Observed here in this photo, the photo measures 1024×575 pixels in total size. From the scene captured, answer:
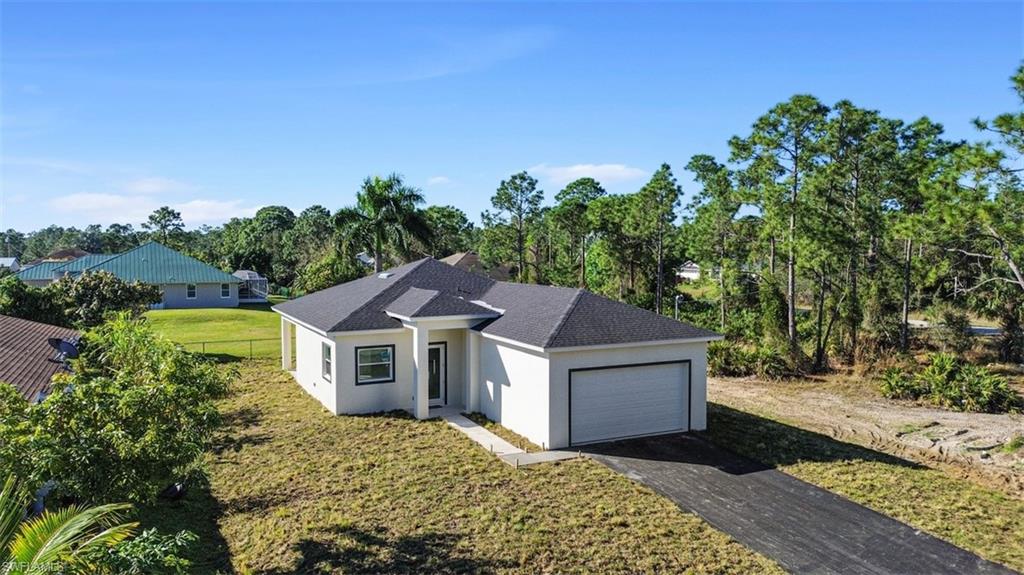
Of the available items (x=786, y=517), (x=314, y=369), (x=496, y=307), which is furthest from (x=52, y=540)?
(x=314, y=369)

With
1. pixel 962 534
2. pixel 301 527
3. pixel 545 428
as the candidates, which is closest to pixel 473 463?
pixel 545 428

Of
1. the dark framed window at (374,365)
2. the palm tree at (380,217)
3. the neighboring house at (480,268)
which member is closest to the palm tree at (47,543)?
the dark framed window at (374,365)

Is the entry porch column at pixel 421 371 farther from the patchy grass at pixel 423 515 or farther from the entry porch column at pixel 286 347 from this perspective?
the entry porch column at pixel 286 347

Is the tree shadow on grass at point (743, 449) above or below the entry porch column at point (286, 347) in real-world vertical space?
below

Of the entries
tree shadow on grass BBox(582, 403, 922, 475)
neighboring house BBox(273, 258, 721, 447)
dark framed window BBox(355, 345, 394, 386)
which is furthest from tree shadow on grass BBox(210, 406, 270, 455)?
tree shadow on grass BBox(582, 403, 922, 475)

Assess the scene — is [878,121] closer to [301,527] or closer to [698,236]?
[698,236]

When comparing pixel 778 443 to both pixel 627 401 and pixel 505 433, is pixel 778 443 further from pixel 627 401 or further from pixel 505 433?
pixel 505 433
